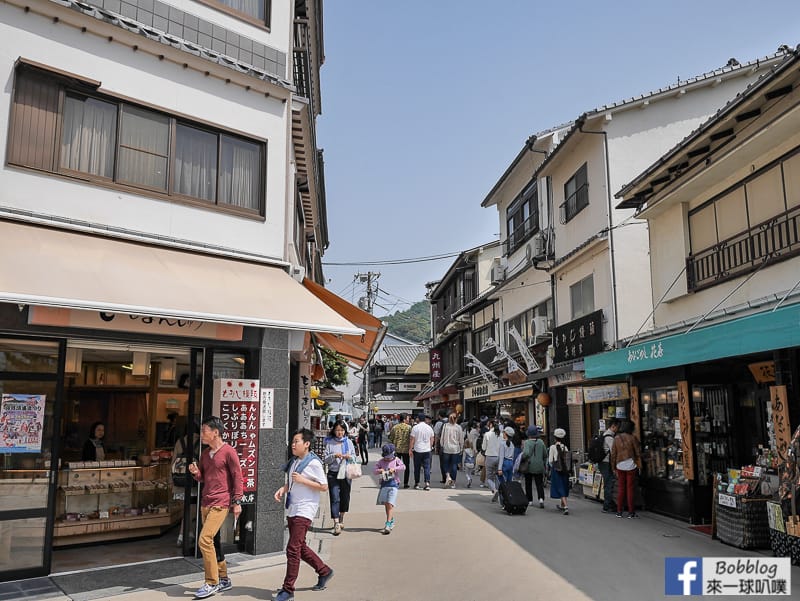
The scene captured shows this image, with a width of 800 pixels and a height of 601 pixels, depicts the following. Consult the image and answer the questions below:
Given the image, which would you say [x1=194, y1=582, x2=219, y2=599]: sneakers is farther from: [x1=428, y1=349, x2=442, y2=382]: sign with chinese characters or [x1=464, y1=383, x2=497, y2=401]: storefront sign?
[x1=428, y1=349, x2=442, y2=382]: sign with chinese characters

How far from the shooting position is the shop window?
42.7 ft

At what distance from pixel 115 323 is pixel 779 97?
10.4 meters

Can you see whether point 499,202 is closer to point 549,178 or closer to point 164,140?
point 549,178

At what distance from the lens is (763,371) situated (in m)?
11.1

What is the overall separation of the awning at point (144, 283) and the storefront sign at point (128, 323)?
461 millimetres

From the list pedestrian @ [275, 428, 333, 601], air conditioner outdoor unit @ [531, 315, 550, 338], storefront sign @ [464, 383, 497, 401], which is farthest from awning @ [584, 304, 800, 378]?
storefront sign @ [464, 383, 497, 401]

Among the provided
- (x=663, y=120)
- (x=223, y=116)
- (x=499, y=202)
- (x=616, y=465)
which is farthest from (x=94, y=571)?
(x=499, y=202)

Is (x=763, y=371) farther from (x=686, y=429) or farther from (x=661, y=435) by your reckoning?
(x=661, y=435)

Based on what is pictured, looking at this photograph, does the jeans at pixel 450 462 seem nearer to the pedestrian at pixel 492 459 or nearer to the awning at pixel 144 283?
the pedestrian at pixel 492 459

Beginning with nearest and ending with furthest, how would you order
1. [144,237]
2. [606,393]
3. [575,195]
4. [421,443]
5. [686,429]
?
[144,237] → [686,429] → [606,393] → [421,443] → [575,195]

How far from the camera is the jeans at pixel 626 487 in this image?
13.2m

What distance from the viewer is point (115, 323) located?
817 centimetres

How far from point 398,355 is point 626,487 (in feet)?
174

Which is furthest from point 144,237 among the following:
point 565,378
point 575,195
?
point 575,195
